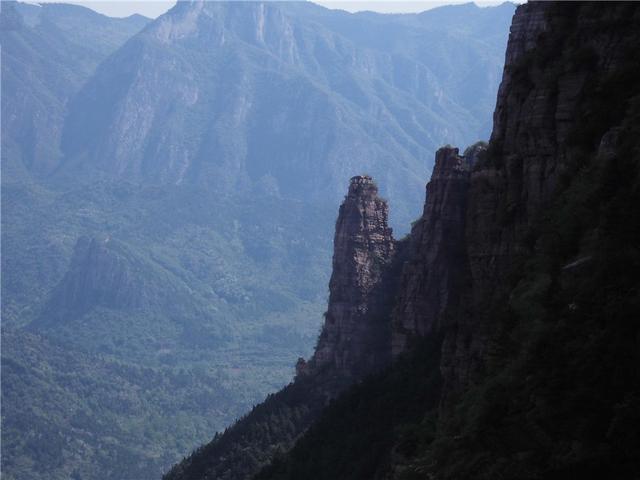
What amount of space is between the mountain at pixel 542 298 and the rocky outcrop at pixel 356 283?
93.4 ft

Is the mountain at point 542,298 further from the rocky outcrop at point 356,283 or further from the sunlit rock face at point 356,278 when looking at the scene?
the sunlit rock face at point 356,278

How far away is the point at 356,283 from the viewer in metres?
95.6

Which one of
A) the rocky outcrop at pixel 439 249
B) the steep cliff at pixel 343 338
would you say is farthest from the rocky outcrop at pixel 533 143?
the steep cliff at pixel 343 338

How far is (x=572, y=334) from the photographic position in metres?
31.0

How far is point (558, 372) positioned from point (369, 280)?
65.3m

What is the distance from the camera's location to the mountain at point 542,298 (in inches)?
1152

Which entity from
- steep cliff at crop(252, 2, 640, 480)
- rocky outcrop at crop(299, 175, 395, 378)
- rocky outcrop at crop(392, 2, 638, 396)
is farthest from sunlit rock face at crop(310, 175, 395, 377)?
rocky outcrop at crop(392, 2, 638, 396)

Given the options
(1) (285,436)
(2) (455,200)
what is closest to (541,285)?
(2) (455,200)

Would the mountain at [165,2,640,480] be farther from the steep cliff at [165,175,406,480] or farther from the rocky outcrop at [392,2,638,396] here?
the steep cliff at [165,175,406,480]

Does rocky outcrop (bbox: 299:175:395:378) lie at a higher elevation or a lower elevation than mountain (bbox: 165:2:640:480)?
higher

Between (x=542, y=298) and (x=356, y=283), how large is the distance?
6202 centimetres

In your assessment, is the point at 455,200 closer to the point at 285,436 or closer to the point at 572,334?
the point at 285,436

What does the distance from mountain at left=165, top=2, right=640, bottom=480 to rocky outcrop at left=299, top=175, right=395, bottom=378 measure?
93.4ft

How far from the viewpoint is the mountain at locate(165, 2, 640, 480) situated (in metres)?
29.2
